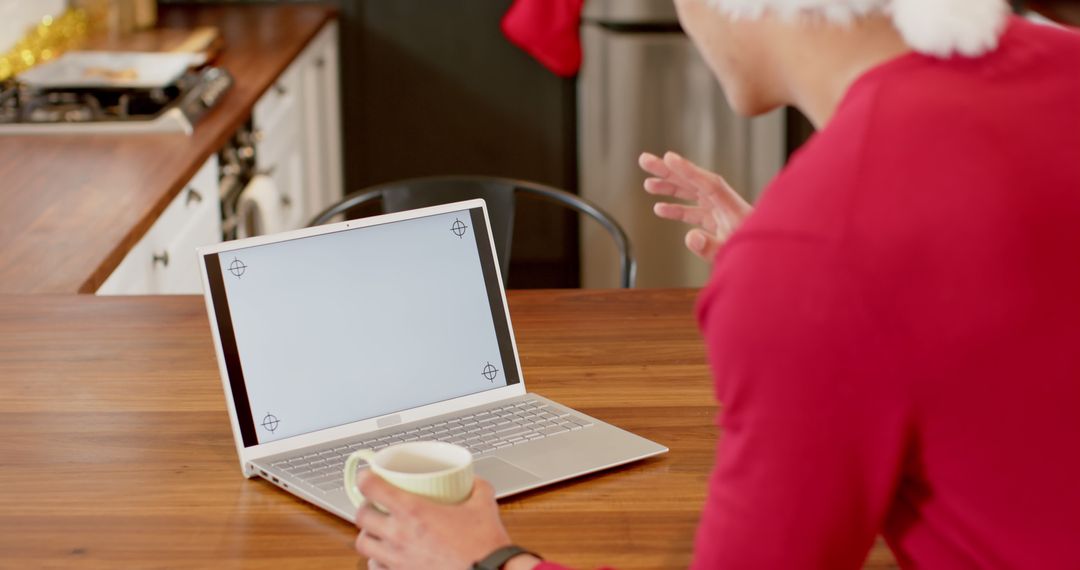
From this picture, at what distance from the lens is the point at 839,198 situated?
78 cm

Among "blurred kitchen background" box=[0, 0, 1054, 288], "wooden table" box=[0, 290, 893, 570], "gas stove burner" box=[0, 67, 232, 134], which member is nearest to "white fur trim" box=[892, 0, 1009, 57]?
"wooden table" box=[0, 290, 893, 570]

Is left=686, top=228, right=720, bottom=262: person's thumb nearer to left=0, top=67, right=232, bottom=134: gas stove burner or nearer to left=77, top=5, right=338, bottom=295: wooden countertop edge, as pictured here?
left=77, top=5, right=338, bottom=295: wooden countertop edge

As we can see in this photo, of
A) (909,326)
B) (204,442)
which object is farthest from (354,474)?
(909,326)

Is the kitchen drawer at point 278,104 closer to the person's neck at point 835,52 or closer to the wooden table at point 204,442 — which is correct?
the wooden table at point 204,442

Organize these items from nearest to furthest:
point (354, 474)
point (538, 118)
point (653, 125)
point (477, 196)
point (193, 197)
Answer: point (354, 474)
point (477, 196)
point (193, 197)
point (653, 125)
point (538, 118)

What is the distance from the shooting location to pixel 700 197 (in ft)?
4.48

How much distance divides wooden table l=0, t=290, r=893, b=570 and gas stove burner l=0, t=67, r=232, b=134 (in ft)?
3.39

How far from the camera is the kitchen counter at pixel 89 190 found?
73.0 inches

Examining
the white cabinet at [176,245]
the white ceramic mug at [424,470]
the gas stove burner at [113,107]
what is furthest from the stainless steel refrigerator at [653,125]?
the white ceramic mug at [424,470]

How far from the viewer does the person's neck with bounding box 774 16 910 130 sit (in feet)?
2.88

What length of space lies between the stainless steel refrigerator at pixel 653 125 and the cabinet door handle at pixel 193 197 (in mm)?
1625

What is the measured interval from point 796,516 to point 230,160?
234 cm

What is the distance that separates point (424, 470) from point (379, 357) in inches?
10.7

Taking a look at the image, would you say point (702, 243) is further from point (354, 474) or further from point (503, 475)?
point (354, 474)
